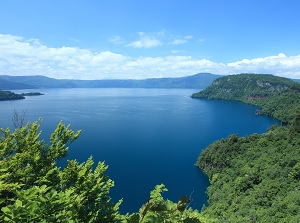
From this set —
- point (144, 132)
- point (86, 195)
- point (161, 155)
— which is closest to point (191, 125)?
point (144, 132)

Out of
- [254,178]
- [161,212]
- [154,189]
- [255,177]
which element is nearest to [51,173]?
[154,189]

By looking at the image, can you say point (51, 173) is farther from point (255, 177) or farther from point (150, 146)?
point (150, 146)

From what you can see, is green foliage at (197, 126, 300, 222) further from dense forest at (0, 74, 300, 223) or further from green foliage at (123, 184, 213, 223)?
green foliage at (123, 184, 213, 223)

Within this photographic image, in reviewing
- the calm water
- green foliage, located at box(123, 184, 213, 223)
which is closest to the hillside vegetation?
the calm water

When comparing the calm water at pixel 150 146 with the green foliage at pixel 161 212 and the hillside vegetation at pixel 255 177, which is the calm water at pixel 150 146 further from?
the green foliage at pixel 161 212

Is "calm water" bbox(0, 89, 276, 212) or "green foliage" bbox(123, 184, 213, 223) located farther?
"calm water" bbox(0, 89, 276, 212)

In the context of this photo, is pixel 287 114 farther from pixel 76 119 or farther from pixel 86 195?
pixel 86 195

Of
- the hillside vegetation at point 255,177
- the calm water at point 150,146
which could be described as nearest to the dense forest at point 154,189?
the hillside vegetation at point 255,177
